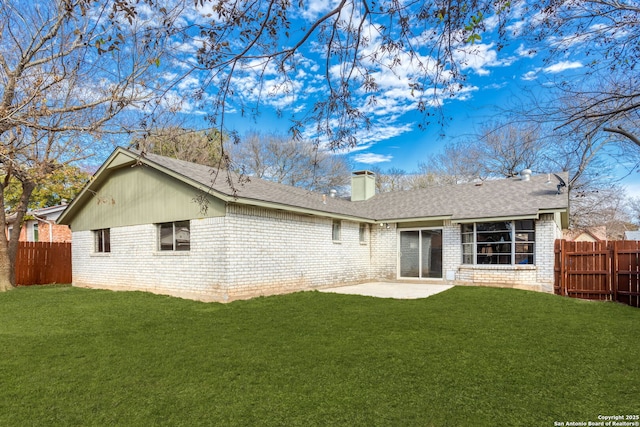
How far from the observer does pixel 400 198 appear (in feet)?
57.7

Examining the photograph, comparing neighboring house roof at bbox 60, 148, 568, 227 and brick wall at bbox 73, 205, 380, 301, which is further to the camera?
A: neighboring house roof at bbox 60, 148, 568, 227

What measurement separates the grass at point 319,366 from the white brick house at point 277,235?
2.27 meters

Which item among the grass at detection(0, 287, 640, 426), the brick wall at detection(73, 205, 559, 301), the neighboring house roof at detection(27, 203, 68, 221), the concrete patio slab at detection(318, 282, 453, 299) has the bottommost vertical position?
the concrete patio slab at detection(318, 282, 453, 299)

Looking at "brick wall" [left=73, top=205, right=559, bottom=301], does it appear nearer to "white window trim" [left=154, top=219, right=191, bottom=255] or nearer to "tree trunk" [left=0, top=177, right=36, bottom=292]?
"white window trim" [left=154, top=219, right=191, bottom=255]

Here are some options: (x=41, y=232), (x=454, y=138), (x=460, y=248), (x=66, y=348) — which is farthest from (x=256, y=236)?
(x=41, y=232)

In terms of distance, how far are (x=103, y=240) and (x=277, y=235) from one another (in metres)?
6.80

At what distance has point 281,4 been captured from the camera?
4418 millimetres

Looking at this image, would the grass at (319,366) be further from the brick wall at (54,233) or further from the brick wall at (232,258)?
the brick wall at (54,233)

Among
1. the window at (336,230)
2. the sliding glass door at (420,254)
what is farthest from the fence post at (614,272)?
the window at (336,230)

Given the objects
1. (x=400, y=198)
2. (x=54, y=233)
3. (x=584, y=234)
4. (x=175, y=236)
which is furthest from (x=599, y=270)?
(x=54, y=233)

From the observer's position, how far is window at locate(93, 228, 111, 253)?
1335 centimetres

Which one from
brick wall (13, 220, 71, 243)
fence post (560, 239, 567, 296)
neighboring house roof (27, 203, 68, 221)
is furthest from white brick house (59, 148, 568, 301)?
brick wall (13, 220, 71, 243)

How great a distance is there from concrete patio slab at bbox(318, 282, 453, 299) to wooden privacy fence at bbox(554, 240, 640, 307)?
345cm

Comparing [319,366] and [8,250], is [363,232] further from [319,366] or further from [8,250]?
[8,250]
